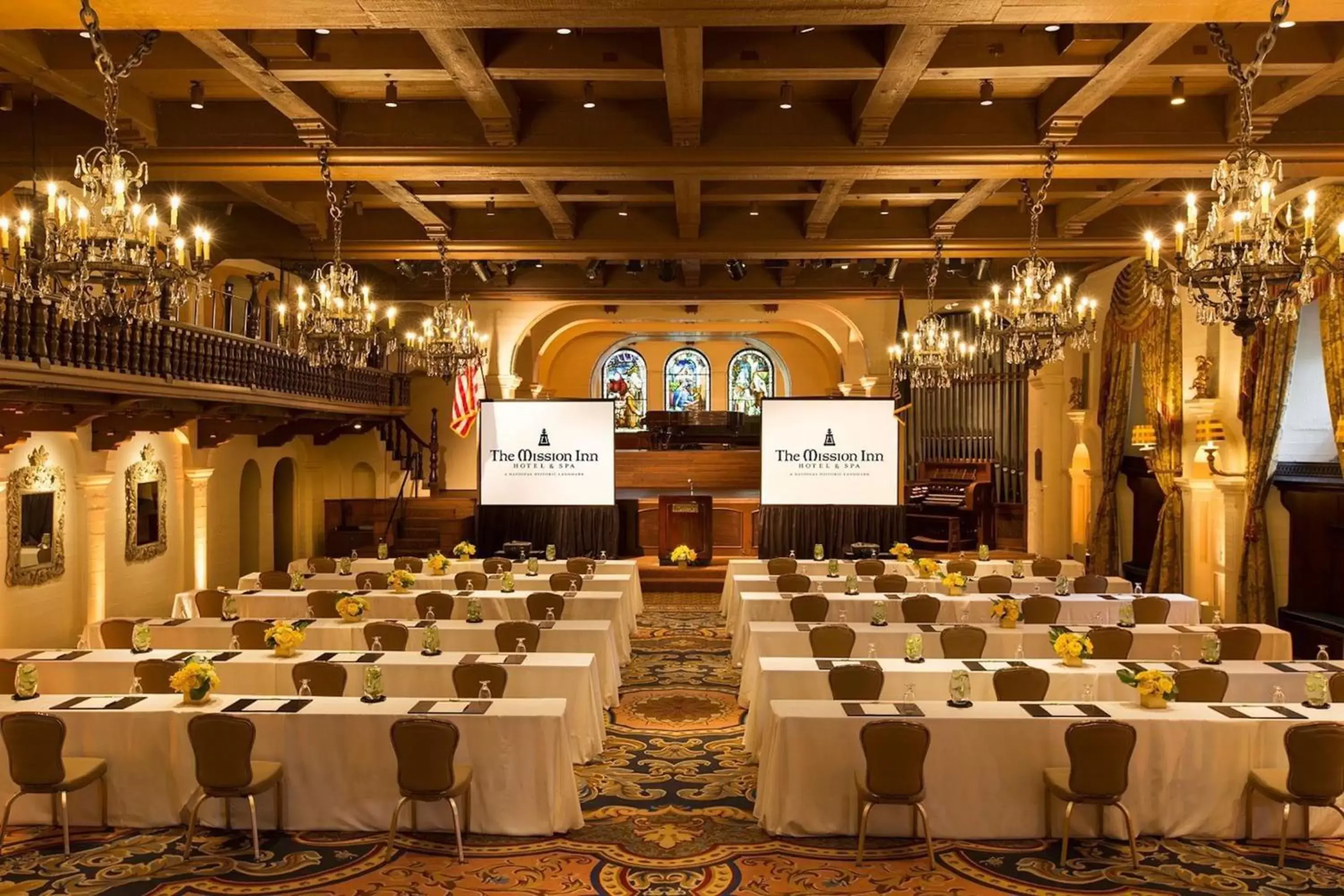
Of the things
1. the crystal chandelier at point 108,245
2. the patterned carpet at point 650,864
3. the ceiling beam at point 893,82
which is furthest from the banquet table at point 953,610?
the crystal chandelier at point 108,245

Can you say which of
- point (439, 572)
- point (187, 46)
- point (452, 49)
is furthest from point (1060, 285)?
point (439, 572)

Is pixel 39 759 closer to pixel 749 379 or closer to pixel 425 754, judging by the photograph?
pixel 425 754

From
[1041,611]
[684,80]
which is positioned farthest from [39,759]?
[1041,611]

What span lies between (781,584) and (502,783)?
576 centimetres

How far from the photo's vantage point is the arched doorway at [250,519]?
18.1 metres

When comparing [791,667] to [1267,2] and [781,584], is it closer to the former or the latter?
[781,584]

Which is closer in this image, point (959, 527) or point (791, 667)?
point (791, 667)

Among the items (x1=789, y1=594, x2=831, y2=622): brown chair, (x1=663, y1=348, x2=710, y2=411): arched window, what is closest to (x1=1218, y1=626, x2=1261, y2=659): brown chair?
(x1=789, y1=594, x2=831, y2=622): brown chair

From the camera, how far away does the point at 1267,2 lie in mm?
4980

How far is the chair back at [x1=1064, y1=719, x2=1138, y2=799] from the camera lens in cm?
585

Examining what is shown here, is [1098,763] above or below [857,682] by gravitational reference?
below

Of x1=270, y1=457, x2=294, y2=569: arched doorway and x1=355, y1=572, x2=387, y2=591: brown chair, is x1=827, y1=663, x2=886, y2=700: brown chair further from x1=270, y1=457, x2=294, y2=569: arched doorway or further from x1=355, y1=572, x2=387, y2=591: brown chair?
x1=270, y1=457, x2=294, y2=569: arched doorway

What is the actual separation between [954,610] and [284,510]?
1449 centimetres

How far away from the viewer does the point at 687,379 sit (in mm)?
29453
